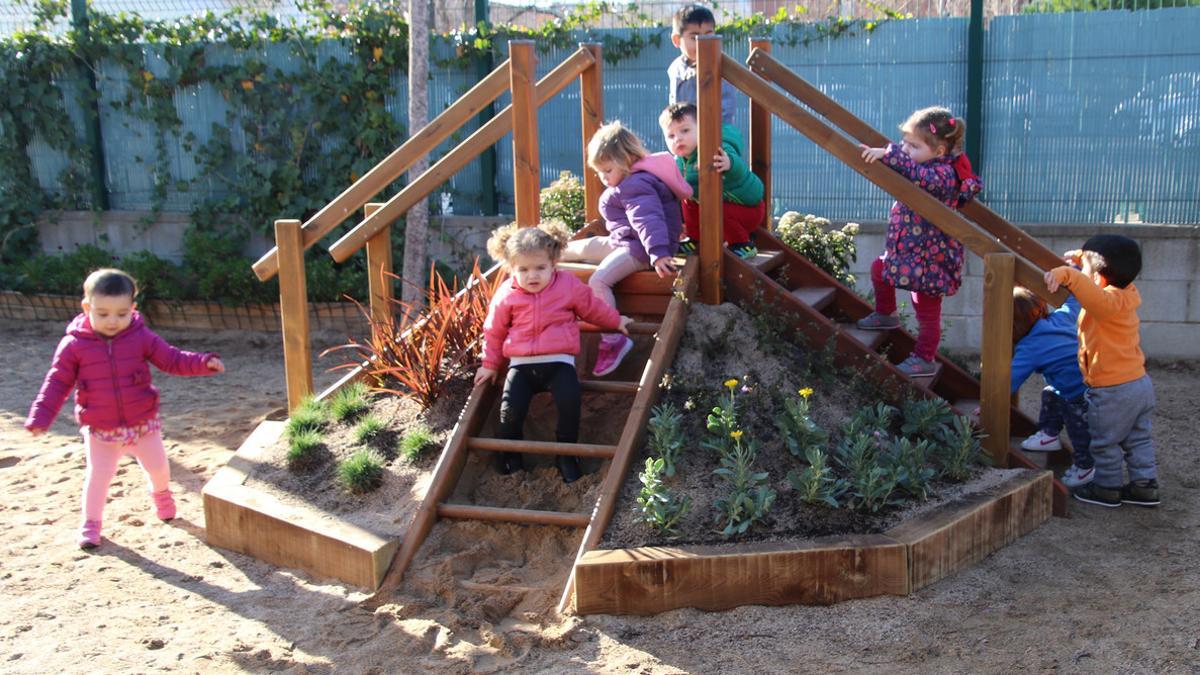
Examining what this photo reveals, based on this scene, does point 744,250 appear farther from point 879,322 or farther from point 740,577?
point 740,577

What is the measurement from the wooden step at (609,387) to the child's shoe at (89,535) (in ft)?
7.59

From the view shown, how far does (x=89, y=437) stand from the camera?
5.26 meters

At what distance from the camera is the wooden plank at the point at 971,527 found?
14.1 ft

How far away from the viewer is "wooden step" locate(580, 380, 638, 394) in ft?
16.9

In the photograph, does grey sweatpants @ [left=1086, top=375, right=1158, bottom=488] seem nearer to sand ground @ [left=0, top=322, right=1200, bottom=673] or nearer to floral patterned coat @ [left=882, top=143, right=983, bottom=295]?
sand ground @ [left=0, top=322, right=1200, bottom=673]

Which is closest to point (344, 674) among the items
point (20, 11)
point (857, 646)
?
point (857, 646)

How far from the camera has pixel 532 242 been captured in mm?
4984

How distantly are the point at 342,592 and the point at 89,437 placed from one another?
1.56 m

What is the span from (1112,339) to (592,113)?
120 inches

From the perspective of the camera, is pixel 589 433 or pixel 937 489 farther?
pixel 589 433

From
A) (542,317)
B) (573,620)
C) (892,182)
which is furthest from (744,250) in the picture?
(573,620)

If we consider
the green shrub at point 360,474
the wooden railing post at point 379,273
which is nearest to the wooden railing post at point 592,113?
the wooden railing post at point 379,273

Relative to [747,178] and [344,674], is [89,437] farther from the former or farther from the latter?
[747,178]

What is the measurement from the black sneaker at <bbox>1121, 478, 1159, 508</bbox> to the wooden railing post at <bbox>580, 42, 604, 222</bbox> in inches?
120
